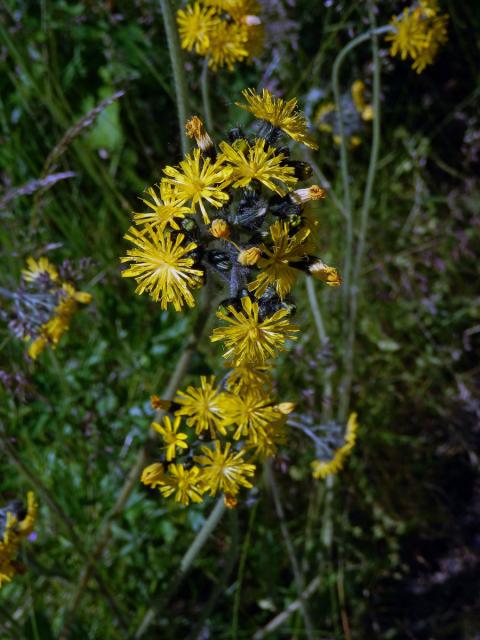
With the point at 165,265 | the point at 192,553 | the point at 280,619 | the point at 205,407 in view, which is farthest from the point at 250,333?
the point at 280,619

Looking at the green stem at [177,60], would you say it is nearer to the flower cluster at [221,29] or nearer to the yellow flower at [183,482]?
the flower cluster at [221,29]

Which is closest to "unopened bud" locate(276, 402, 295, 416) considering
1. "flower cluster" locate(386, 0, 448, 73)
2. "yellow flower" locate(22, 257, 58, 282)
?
"yellow flower" locate(22, 257, 58, 282)

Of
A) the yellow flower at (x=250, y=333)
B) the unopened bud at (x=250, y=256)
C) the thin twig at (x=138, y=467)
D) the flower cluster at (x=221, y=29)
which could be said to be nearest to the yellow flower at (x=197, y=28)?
the flower cluster at (x=221, y=29)

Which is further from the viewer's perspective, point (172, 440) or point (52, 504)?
point (52, 504)

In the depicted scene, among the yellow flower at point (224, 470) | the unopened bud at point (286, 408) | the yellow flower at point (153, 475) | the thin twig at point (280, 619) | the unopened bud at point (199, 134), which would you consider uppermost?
the unopened bud at point (199, 134)

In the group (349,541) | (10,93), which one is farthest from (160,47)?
(349,541)

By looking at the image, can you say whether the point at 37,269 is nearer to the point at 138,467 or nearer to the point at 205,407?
the point at 138,467

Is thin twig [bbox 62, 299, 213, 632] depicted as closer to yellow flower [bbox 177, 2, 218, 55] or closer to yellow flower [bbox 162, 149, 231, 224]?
yellow flower [bbox 162, 149, 231, 224]
